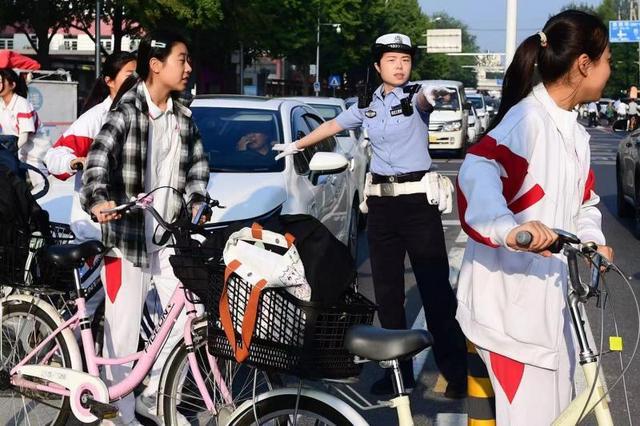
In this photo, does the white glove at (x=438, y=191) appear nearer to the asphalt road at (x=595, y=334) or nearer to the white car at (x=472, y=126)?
the asphalt road at (x=595, y=334)

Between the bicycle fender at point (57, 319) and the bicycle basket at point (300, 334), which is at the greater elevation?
the bicycle basket at point (300, 334)

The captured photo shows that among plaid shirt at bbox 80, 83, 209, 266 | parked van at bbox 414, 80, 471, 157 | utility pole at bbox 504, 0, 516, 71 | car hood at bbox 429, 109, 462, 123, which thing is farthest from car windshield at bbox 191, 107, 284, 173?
car hood at bbox 429, 109, 462, 123

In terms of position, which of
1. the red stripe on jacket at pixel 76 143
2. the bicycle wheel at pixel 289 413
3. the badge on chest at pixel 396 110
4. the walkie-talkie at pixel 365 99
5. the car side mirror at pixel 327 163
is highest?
the walkie-talkie at pixel 365 99

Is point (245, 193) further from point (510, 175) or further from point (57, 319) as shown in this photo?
point (510, 175)

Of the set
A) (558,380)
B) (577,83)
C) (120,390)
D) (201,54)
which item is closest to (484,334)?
(558,380)

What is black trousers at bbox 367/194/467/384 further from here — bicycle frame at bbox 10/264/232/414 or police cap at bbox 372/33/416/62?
bicycle frame at bbox 10/264/232/414

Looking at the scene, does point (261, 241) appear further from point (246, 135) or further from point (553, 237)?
point (246, 135)

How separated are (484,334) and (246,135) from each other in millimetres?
5062

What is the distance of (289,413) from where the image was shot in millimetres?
3584

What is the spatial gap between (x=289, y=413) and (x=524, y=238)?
108 centimetres

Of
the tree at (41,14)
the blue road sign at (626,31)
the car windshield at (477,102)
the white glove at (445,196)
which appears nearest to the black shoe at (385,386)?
the white glove at (445,196)

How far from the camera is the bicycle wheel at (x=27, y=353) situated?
5.14 m

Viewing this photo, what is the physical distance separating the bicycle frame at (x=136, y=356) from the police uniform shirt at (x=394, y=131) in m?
1.74

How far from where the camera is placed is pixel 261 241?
3.63 meters
